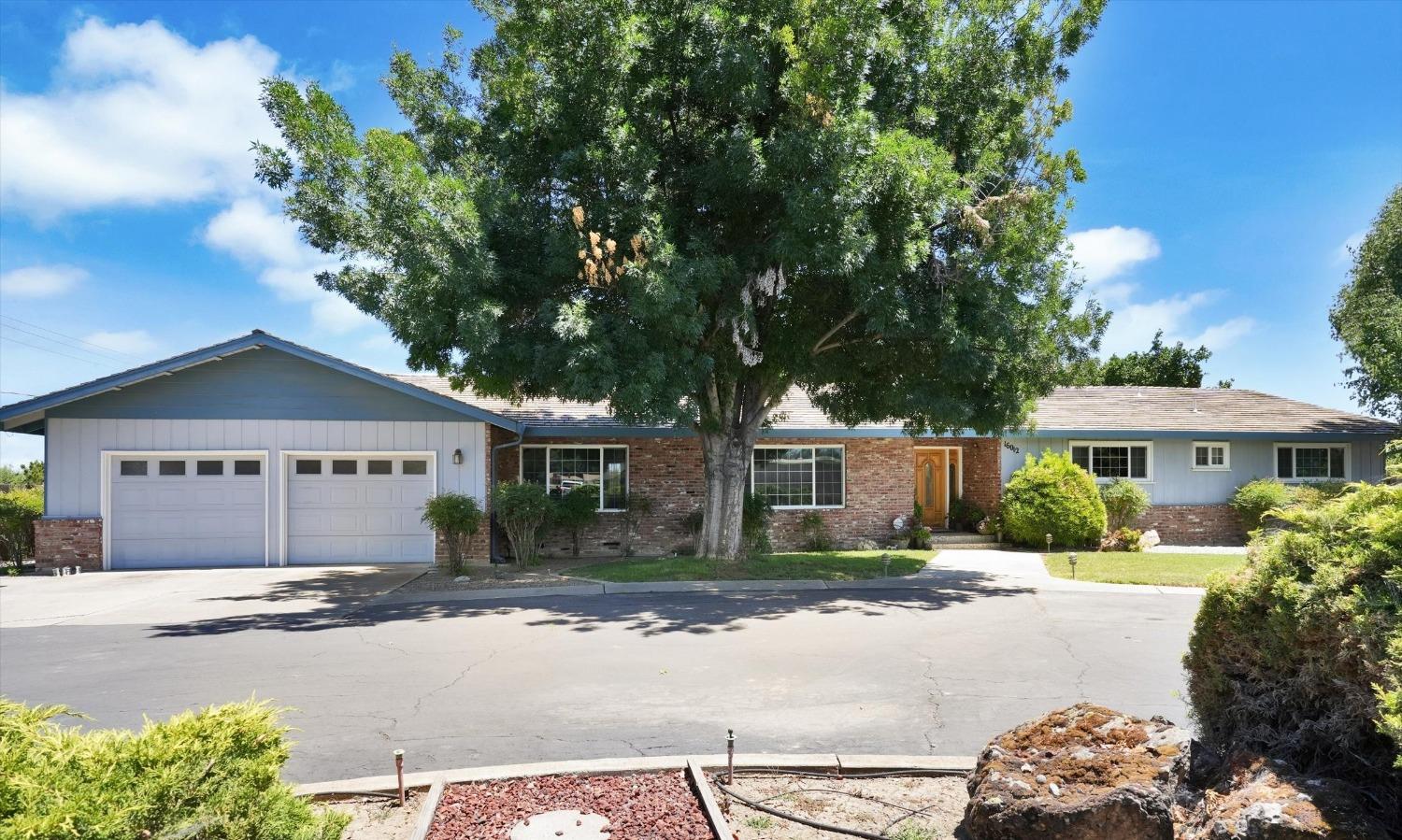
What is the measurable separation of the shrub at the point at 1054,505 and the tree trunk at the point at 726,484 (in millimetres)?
7925

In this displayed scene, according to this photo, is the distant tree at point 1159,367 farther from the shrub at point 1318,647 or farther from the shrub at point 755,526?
the shrub at point 1318,647

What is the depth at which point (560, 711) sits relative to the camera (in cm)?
655

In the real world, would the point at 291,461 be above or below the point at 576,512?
above

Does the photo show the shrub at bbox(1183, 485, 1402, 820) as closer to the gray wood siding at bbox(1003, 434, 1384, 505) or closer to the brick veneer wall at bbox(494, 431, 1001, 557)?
the brick veneer wall at bbox(494, 431, 1001, 557)

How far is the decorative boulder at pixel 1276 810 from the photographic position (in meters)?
3.09

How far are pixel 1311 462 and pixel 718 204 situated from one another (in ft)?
63.9

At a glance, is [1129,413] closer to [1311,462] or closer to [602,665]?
[1311,462]

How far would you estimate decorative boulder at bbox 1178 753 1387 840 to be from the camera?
3.09 m

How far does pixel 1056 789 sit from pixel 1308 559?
5.04ft

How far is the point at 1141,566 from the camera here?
1634cm

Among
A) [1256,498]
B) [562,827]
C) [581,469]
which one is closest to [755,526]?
[581,469]

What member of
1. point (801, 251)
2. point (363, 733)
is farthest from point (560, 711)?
point (801, 251)

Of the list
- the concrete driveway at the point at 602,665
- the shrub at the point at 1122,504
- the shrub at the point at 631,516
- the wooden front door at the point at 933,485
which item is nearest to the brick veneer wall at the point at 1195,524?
the shrub at the point at 1122,504

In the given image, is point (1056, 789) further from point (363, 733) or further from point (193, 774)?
point (363, 733)
